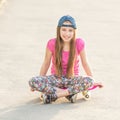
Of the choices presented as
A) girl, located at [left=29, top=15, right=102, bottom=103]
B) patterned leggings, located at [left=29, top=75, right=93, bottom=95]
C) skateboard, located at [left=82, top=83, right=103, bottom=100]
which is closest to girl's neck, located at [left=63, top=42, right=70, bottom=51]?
girl, located at [left=29, top=15, right=102, bottom=103]

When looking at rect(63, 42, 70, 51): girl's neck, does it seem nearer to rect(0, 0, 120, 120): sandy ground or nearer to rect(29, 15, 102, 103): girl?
rect(29, 15, 102, 103): girl

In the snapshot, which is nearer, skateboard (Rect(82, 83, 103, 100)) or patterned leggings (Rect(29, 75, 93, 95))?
patterned leggings (Rect(29, 75, 93, 95))

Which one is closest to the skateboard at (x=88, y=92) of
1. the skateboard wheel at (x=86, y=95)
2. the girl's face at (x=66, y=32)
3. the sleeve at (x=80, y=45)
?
the skateboard wheel at (x=86, y=95)

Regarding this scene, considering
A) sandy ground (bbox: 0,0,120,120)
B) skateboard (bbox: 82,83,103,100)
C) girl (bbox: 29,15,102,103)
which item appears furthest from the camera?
skateboard (bbox: 82,83,103,100)

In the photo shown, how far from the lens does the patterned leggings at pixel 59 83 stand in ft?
24.9

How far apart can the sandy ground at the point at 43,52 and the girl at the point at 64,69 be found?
0.14 metres

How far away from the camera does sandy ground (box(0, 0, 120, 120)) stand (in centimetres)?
726

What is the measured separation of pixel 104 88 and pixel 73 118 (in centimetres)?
133

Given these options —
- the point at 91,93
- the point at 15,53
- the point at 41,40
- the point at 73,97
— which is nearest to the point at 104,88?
the point at 91,93

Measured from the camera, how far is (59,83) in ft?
25.2

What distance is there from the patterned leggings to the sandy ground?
0.51 ft

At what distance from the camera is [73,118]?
6.98 m

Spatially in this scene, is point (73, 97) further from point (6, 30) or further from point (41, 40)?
point (6, 30)

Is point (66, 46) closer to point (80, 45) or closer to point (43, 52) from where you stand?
point (80, 45)
